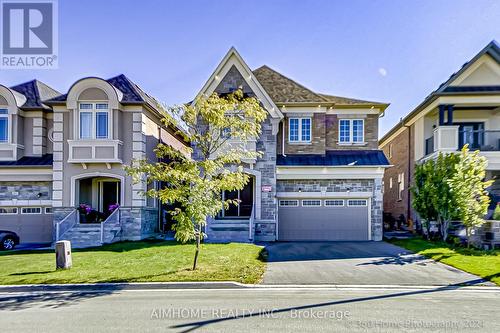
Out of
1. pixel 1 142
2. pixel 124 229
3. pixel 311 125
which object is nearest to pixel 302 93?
pixel 311 125

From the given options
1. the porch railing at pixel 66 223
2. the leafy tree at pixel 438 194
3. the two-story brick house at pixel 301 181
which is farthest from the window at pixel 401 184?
the porch railing at pixel 66 223

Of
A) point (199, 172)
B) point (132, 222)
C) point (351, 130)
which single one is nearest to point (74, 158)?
point (132, 222)

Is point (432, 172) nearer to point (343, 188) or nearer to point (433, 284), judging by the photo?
point (343, 188)

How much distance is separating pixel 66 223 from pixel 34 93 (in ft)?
26.9

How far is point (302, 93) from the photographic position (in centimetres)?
1792

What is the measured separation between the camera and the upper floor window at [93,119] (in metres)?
16.0

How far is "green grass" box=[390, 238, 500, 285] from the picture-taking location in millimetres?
9398

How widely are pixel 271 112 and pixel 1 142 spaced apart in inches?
568

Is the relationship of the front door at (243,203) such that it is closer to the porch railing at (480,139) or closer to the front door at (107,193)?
the front door at (107,193)

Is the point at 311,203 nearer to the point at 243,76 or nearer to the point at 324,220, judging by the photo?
the point at 324,220

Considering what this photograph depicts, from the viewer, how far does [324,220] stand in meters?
16.8

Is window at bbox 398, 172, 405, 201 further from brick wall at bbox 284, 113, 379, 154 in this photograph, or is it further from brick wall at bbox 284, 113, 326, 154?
brick wall at bbox 284, 113, 326, 154

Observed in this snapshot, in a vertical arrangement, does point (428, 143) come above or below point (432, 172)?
above

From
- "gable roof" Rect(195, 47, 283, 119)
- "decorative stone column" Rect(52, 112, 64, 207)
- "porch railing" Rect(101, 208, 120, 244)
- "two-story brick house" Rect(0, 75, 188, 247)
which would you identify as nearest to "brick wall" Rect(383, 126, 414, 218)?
"gable roof" Rect(195, 47, 283, 119)
